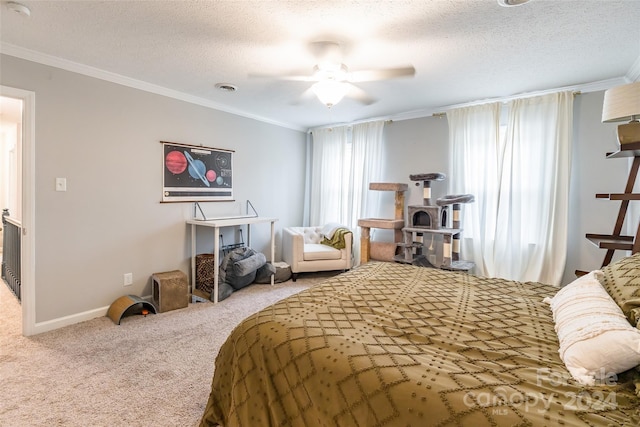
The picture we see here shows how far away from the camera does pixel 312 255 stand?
14.3ft

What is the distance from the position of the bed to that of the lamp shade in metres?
1.09

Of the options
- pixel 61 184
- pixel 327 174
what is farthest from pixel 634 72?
pixel 61 184

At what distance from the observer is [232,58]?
270 centimetres

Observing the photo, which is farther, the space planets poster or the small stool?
the space planets poster

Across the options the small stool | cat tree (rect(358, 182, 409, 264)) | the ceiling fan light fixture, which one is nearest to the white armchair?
cat tree (rect(358, 182, 409, 264))

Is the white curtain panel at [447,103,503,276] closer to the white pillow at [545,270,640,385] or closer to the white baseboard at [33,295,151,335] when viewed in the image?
the white pillow at [545,270,640,385]

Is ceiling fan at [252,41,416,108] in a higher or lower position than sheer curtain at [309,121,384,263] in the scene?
higher

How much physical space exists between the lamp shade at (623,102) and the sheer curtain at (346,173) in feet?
8.99

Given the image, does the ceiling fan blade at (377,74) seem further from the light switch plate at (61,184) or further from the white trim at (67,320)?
the white trim at (67,320)

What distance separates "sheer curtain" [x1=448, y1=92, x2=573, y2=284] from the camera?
3.30 meters

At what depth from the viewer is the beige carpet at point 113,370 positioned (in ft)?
5.71

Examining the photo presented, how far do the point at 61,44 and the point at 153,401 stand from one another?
2776mm

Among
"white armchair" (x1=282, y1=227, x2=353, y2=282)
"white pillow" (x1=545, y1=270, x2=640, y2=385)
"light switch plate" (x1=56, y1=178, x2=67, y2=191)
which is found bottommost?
"white armchair" (x1=282, y1=227, x2=353, y2=282)

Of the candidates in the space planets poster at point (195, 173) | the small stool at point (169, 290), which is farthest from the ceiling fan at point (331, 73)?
the small stool at point (169, 290)
